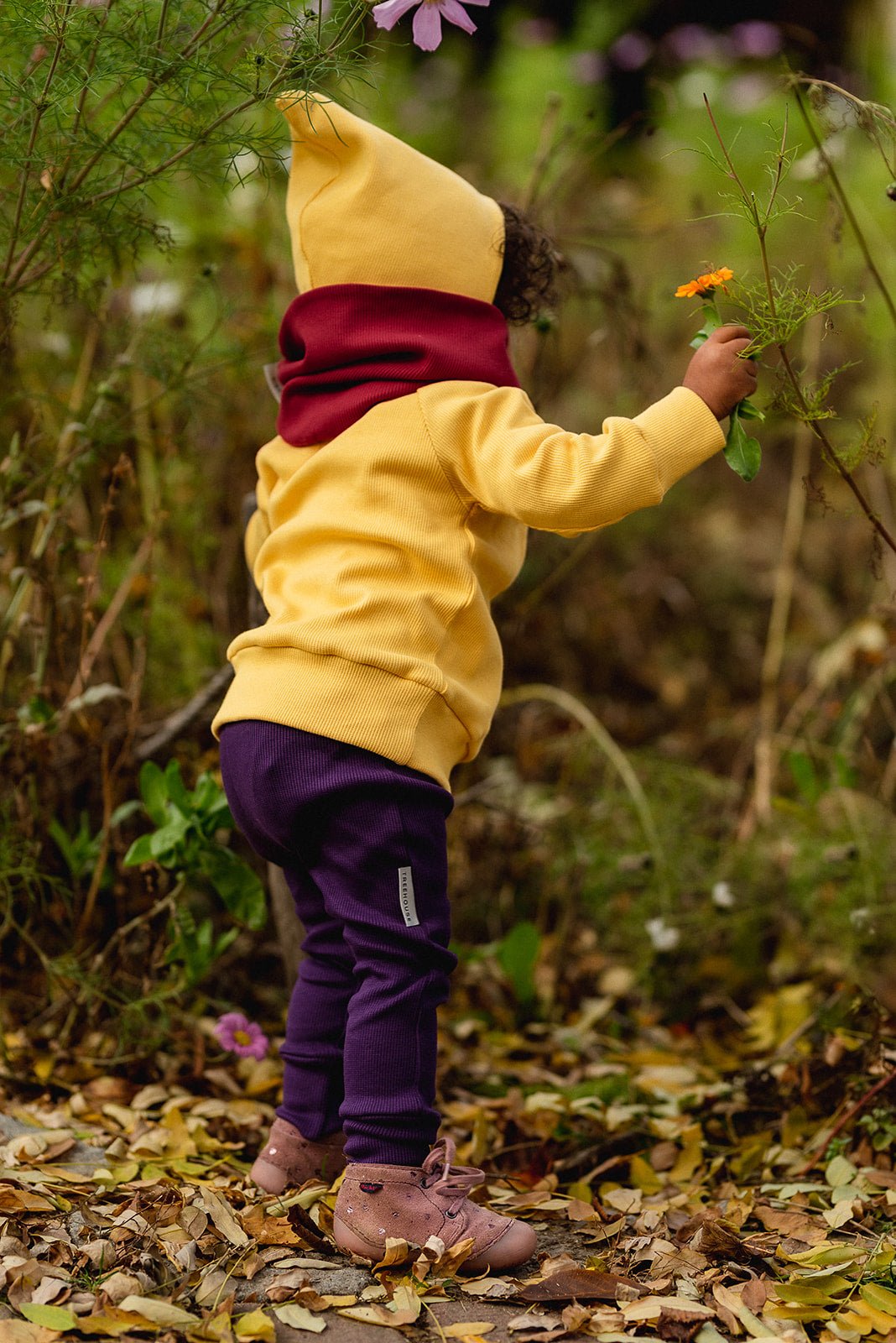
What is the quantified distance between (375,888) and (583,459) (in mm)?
640

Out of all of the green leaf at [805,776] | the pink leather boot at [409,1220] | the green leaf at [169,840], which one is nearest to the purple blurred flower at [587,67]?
the green leaf at [805,776]

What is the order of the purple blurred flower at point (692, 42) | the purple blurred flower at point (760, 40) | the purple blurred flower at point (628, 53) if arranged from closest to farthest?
the purple blurred flower at point (760, 40) → the purple blurred flower at point (628, 53) → the purple blurred flower at point (692, 42)

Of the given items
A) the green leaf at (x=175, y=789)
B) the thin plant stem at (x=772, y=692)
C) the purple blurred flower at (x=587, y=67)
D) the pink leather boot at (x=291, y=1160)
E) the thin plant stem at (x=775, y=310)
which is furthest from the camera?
the purple blurred flower at (x=587, y=67)

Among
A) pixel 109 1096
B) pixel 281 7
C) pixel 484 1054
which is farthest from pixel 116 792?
pixel 281 7

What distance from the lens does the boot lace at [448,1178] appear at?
1.70 meters

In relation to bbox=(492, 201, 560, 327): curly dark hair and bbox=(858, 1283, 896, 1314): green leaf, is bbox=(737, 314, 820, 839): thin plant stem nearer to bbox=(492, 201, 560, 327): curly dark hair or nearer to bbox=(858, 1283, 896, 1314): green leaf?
bbox=(492, 201, 560, 327): curly dark hair

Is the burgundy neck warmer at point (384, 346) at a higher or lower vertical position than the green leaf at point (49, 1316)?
higher

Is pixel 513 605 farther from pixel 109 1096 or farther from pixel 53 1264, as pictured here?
pixel 53 1264

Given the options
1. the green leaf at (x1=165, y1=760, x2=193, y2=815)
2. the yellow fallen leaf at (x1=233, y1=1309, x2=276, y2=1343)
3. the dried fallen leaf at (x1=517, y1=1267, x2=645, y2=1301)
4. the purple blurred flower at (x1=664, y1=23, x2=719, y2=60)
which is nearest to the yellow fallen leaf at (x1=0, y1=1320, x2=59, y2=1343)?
the yellow fallen leaf at (x1=233, y1=1309, x2=276, y2=1343)

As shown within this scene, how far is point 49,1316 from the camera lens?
1429 mm

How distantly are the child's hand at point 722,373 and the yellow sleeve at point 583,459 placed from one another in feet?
0.05

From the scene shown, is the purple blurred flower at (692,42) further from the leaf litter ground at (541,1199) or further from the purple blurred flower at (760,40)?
the leaf litter ground at (541,1199)

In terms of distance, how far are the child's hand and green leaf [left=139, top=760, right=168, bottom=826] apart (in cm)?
112

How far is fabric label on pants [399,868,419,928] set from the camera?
1718mm
